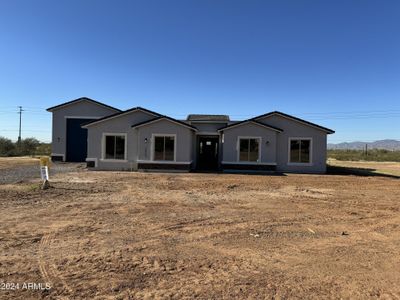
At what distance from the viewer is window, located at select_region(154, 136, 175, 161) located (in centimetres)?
2352

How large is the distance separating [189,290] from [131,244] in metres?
2.19

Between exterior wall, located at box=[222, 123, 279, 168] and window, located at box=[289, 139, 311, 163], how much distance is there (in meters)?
1.43

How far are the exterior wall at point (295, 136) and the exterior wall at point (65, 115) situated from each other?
14.5m

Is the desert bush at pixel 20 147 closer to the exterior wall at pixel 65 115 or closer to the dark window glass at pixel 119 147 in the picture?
the exterior wall at pixel 65 115

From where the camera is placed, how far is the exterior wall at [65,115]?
30.8m

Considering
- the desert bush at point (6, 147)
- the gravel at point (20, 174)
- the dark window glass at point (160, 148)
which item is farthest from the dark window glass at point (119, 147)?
the desert bush at point (6, 147)

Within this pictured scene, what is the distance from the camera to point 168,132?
77.0 feet

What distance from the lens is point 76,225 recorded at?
7.61 metres

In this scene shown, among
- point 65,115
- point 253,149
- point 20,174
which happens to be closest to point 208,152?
point 253,149

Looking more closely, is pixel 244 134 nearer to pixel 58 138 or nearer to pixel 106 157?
pixel 106 157

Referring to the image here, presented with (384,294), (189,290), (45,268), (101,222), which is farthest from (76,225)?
(384,294)

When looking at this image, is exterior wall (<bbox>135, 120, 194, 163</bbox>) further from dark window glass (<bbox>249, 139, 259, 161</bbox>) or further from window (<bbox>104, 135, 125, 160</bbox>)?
dark window glass (<bbox>249, 139, 259, 161</bbox>)

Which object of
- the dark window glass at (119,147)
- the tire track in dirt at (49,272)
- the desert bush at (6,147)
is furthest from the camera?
the desert bush at (6,147)

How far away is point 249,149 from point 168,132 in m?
5.51
